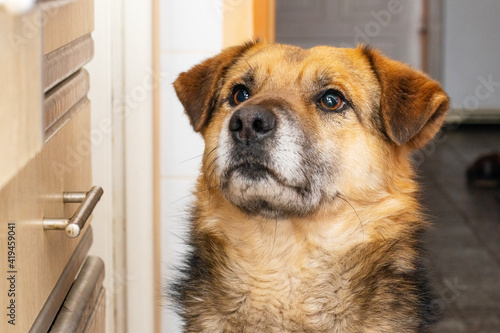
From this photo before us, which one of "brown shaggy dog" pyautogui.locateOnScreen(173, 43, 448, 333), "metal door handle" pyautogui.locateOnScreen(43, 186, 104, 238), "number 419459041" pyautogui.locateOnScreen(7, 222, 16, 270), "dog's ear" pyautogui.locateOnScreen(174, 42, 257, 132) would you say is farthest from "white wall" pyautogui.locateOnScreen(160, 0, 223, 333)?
"number 419459041" pyautogui.locateOnScreen(7, 222, 16, 270)

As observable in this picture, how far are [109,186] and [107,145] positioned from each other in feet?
0.41

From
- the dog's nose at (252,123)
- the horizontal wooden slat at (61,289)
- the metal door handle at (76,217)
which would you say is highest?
the dog's nose at (252,123)

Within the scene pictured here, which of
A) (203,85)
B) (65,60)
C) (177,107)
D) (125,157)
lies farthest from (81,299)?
(177,107)

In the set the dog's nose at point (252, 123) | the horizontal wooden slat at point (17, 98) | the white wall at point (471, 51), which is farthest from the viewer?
the white wall at point (471, 51)

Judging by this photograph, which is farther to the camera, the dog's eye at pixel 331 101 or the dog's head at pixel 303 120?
the dog's eye at pixel 331 101

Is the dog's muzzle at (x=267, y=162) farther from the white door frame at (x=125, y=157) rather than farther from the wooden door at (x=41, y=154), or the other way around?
the white door frame at (x=125, y=157)

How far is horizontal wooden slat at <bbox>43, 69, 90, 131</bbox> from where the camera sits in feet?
3.48

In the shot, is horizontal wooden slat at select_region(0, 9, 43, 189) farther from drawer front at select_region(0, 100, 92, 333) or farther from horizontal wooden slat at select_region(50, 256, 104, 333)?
horizontal wooden slat at select_region(50, 256, 104, 333)

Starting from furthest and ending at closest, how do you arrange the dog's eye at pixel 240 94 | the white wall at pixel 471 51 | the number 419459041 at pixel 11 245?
the white wall at pixel 471 51 < the dog's eye at pixel 240 94 < the number 419459041 at pixel 11 245

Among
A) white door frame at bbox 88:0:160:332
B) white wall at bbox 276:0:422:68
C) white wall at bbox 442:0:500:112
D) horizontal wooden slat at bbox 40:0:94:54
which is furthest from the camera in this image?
white wall at bbox 276:0:422:68

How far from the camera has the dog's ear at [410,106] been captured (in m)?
1.52

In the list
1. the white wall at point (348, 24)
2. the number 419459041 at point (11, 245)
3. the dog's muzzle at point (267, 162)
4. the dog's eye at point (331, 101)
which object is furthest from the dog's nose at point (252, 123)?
the white wall at point (348, 24)

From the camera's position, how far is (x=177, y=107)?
2156 mm

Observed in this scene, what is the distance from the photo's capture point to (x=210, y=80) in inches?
A: 69.1
